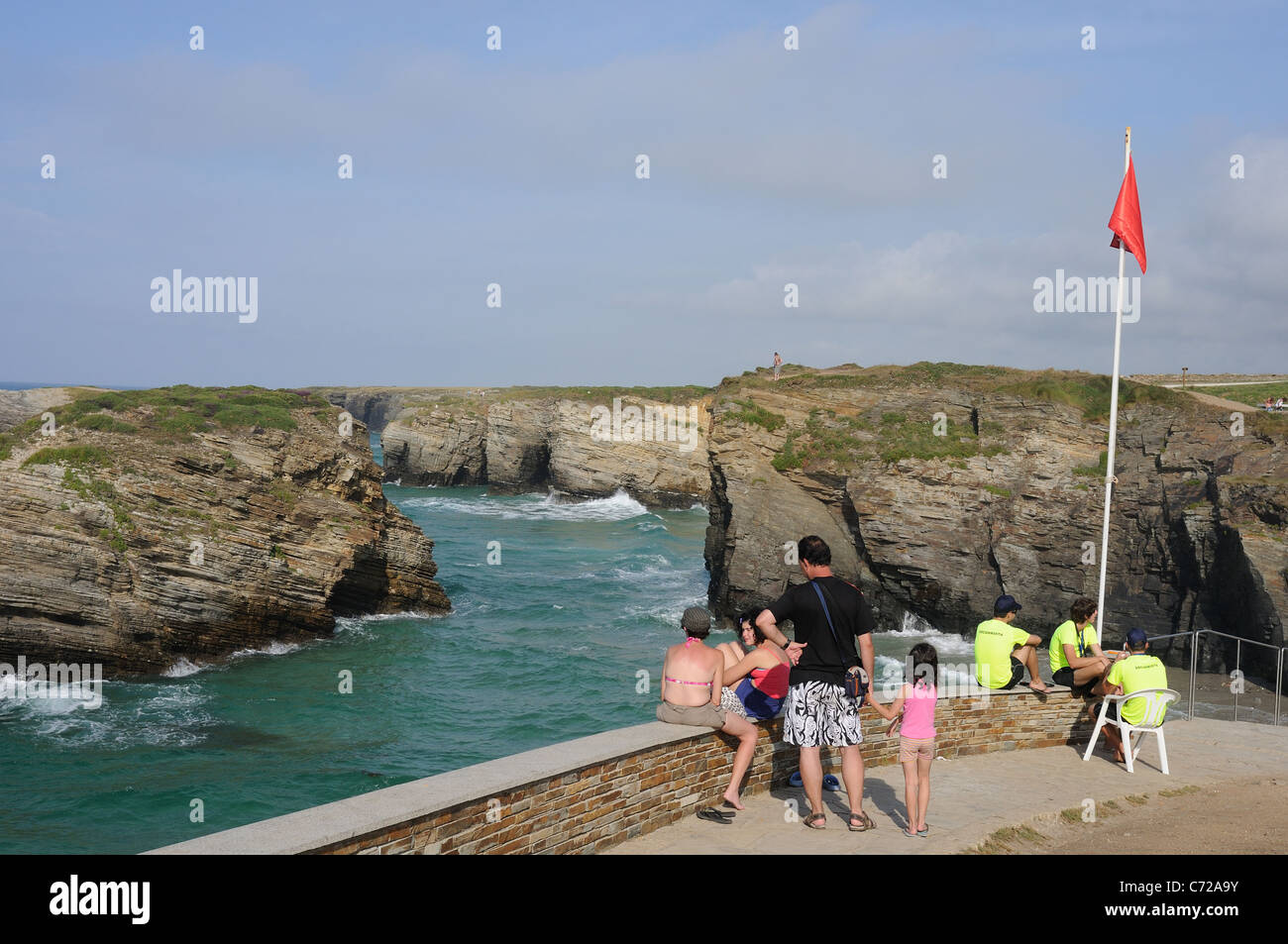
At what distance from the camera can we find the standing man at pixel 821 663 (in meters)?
7.39

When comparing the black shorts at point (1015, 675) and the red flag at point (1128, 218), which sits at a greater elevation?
the red flag at point (1128, 218)

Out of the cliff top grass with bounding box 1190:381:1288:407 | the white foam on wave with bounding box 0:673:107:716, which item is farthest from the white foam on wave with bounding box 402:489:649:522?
the white foam on wave with bounding box 0:673:107:716

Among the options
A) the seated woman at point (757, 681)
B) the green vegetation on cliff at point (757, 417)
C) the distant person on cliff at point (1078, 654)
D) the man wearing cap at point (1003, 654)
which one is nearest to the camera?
the seated woman at point (757, 681)

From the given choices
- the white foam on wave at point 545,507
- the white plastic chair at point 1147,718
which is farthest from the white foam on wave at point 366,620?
the white foam on wave at point 545,507

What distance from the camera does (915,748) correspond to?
7574 mm

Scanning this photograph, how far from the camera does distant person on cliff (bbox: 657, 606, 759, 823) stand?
313 inches

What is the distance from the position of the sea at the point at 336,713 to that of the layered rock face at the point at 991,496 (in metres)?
2.53

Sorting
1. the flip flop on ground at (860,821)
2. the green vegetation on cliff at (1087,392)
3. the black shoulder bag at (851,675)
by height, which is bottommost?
the flip flop on ground at (860,821)

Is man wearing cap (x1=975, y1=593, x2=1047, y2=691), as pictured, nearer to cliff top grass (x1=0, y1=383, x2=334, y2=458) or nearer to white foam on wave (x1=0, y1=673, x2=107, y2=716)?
white foam on wave (x1=0, y1=673, x2=107, y2=716)

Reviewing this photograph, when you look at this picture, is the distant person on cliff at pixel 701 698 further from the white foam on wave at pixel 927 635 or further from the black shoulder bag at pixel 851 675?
the white foam on wave at pixel 927 635

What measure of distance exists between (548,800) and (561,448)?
234 ft

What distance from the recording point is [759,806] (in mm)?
8219

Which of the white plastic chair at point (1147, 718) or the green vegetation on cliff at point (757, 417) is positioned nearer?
the white plastic chair at point (1147, 718)
